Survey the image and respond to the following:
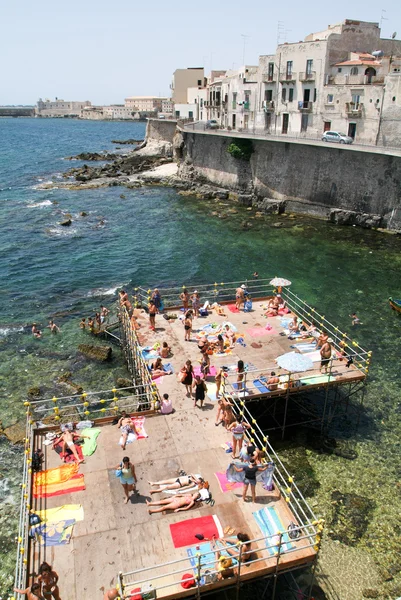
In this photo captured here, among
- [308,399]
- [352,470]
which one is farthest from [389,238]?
[352,470]

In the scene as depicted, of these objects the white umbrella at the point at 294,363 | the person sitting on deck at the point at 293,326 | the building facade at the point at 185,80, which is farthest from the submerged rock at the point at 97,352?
the building facade at the point at 185,80

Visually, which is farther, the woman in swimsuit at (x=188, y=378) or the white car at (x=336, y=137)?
the white car at (x=336, y=137)

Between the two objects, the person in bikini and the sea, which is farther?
the sea

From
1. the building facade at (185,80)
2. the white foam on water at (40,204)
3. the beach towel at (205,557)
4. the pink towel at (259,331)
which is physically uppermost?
the building facade at (185,80)

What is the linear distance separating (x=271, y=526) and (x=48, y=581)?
20.0 feet

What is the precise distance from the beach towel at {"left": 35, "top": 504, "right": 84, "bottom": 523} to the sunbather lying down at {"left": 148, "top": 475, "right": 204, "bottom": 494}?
220 cm

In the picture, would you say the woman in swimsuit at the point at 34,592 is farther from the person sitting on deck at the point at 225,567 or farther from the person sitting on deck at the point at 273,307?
the person sitting on deck at the point at 273,307

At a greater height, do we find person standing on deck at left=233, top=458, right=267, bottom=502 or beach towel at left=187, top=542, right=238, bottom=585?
person standing on deck at left=233, top=458, right=267, bottom=502

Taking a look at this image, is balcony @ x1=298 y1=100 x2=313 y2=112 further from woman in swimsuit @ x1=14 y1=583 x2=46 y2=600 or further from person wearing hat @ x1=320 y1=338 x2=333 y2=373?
woman in swimsuit @ x1=14 y1=583 x2=46 y2=600

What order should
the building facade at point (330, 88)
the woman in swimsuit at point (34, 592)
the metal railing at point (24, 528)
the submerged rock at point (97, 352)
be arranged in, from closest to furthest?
the woman in swimsuit at point (34, 592) < the metal railing at point (24, 528) < the submerged rock at point (97, 352) < the building facade at point (330, 88)

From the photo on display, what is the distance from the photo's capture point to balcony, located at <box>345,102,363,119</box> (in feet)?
177

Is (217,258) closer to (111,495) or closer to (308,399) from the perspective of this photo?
(308,399)

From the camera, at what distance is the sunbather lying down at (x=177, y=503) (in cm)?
1368

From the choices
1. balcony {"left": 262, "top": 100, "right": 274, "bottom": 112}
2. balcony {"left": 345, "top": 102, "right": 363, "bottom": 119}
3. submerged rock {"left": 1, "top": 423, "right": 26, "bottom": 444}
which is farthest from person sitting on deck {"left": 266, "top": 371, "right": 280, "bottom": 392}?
balcony {"left": 262, "top": 100, "right": 274, "bottom": 112}
